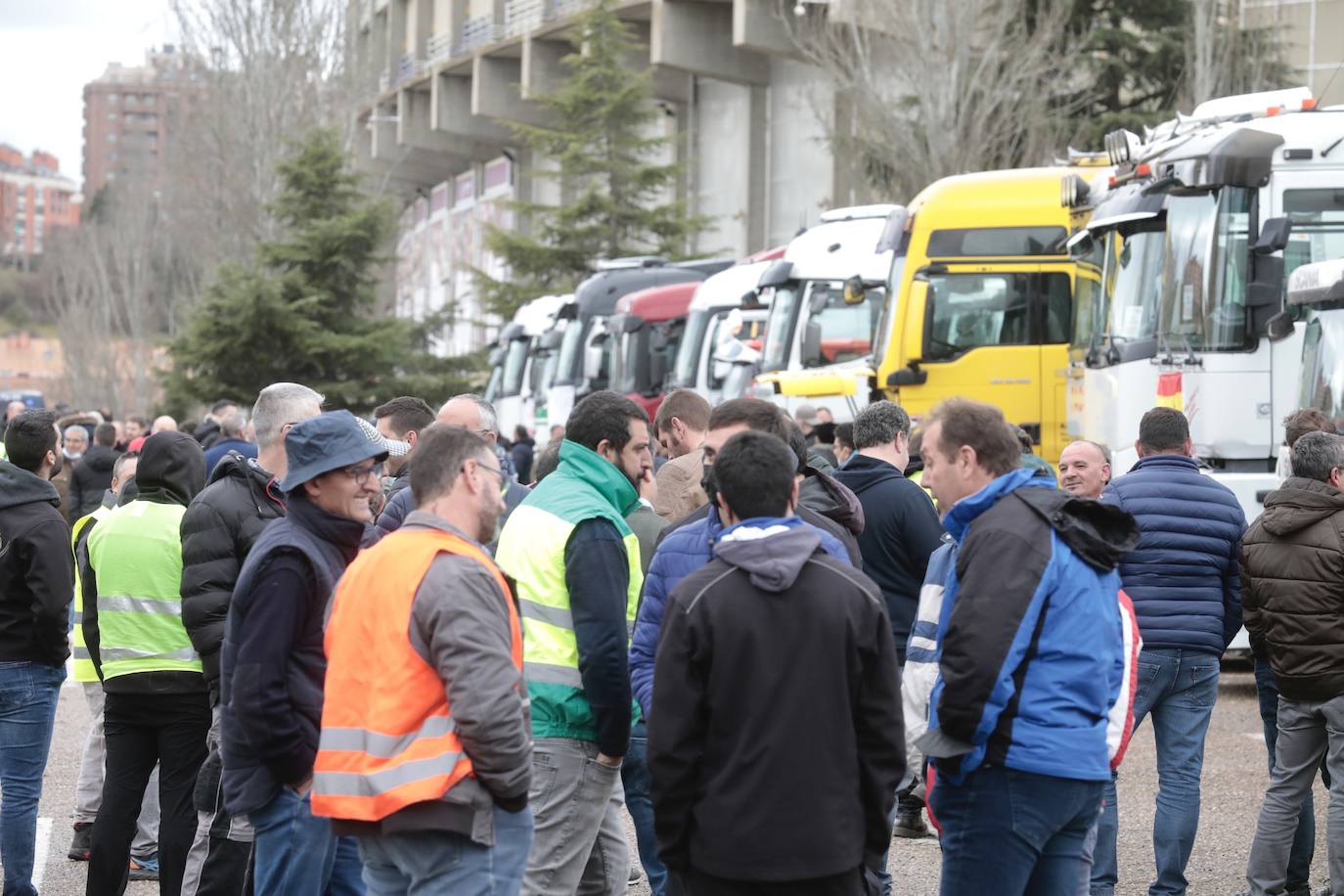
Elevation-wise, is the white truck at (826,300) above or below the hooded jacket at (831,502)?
above

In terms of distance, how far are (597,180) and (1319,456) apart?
36368 millimetres

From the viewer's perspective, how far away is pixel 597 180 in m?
42.7

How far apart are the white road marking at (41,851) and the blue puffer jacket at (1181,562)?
4807 mm

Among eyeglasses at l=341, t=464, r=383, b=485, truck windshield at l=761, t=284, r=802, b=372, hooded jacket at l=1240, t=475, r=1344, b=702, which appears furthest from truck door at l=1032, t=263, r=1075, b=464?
eyeglasses at l=341, t=464, r=383, b=485

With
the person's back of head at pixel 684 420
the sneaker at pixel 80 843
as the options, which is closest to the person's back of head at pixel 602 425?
the person's back of head at pixel 684 420

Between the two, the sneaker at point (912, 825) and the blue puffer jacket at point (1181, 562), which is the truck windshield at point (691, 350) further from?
the blue puffer jacket at point (1181, 562)

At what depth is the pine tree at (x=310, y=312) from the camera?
96.4 ft

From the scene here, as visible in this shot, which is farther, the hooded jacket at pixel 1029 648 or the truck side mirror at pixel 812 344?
the truck side mirror at pixel 812 344

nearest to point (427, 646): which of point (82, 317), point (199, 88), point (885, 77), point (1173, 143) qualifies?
point (1173, 143)

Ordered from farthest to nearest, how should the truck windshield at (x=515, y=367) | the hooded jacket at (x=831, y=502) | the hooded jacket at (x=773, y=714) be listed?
the truck windshield at (x=515, y=367) → the hooded jacket at (x=831, y=502) → the hooded jacket at (x=773, y=714)

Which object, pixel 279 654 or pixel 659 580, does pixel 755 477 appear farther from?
pixel 279 654

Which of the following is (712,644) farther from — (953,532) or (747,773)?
(953,532)

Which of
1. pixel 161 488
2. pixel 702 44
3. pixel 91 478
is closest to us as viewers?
pixel 161 488

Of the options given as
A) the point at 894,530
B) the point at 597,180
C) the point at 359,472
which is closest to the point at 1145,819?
the point at 894,530
